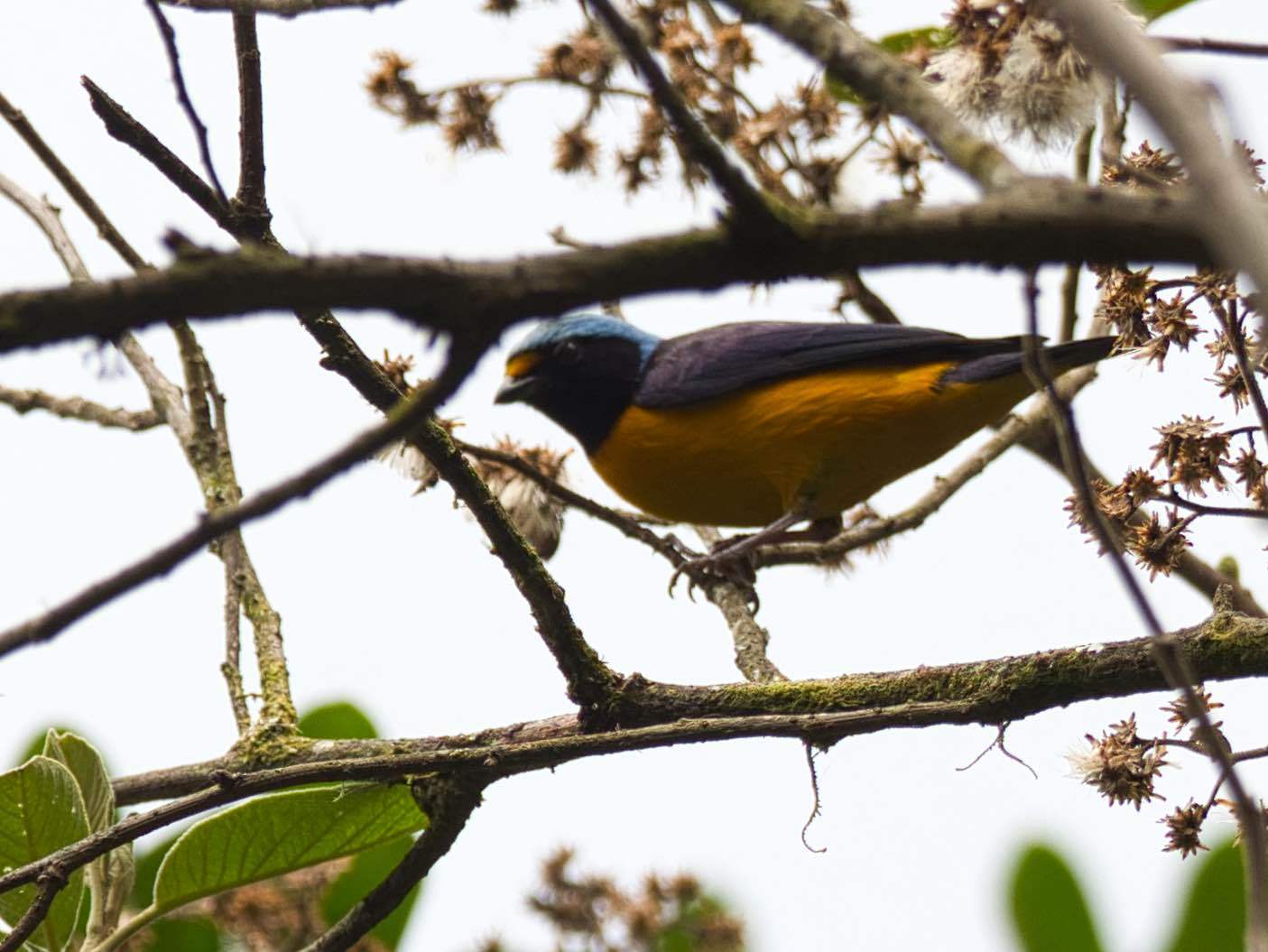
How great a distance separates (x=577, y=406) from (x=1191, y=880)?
3497 mm

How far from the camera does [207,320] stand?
1.28 metres

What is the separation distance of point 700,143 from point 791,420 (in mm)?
3891

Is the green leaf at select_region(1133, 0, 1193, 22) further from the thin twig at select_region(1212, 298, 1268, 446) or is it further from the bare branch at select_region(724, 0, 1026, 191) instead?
the bare branch at select_region(724, 0, 1026, 191)

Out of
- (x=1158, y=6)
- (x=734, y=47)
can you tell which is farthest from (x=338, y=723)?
(x=1158, y=6)

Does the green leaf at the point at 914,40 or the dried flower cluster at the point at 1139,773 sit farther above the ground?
the green leaf at the point at 914,40

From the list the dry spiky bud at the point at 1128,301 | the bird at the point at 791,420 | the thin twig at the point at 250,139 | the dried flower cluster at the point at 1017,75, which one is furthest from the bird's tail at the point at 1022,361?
the thin twig at the point at 250,139

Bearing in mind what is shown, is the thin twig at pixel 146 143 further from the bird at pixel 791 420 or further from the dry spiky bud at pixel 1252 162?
the bird at pixel 791 420

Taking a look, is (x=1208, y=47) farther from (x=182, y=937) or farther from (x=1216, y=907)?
(x=182, y=937)

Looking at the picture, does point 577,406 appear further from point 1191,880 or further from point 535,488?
point 1191,880

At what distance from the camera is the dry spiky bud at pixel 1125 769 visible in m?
2.94

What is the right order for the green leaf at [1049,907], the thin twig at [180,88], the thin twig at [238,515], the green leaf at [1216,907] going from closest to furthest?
the thin twig at [238,515] → the thin twig at [180,88] → the green leaf at [1216,907] → the green leaf at [1049,907]

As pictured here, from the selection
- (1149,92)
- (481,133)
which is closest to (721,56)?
(481,133)

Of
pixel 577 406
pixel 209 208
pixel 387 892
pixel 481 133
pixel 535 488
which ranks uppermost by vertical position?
pixel 481 133

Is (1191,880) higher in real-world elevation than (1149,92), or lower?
lower
